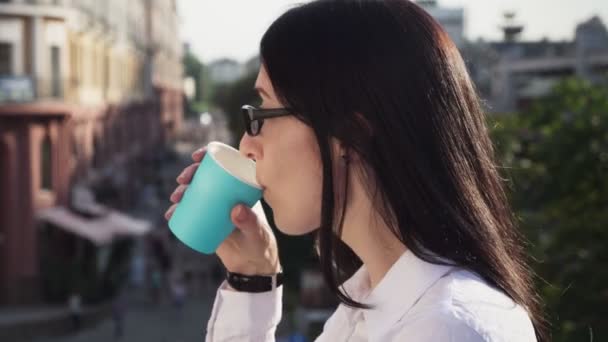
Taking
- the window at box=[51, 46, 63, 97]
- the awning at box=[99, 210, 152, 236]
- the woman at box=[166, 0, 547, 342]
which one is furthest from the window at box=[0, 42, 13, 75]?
the woman at box=[166, 0, 547, 342]

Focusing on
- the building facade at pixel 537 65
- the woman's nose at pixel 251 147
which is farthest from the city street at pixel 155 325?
the building facade at pixel 537 65

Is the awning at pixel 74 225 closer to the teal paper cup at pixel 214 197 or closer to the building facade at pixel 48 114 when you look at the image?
the building facade at pixel 48 114

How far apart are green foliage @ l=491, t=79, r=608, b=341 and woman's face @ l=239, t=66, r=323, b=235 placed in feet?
28.2

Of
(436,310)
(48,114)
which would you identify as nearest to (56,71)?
(48,114)

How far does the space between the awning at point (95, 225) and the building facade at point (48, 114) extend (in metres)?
0.32

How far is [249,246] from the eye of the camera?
224 cm

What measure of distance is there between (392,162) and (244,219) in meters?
0.65

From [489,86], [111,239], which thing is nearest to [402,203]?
[111,239]

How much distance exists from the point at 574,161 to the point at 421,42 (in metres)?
18.0

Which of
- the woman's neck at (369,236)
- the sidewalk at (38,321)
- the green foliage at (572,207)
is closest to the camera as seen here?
the woman's neck at (369,236)

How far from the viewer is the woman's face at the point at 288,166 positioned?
175 centimetres

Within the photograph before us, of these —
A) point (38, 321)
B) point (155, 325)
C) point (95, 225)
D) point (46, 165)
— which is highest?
point (46, 165)

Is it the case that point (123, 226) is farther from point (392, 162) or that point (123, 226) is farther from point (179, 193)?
point (392, 162)

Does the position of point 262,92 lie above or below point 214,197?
above
